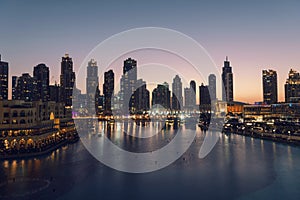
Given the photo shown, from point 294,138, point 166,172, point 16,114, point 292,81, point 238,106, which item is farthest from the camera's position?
point 292,81

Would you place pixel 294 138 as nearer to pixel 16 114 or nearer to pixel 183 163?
pixel 183 163

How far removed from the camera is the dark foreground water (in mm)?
16656

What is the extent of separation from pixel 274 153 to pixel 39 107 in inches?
1204

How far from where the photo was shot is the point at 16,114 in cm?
2981

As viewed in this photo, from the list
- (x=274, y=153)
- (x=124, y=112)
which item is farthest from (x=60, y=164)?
(x=124, y=112)

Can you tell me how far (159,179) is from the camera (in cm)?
2016

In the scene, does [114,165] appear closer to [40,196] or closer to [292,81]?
[40,196]

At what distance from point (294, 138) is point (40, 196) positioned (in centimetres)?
3584

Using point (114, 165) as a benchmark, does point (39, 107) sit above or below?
above

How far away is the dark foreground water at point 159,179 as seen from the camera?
1666cm

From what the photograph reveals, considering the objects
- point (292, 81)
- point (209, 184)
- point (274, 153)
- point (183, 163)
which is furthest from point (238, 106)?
point (209, 184)

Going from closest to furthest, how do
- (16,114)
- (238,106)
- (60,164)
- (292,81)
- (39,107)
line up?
(60,164) < (16,114) < (39,107) < (238,106) < (292,81)

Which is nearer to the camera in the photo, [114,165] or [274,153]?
[114,165]

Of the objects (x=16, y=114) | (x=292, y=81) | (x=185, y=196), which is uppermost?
(x=292, y=81)
